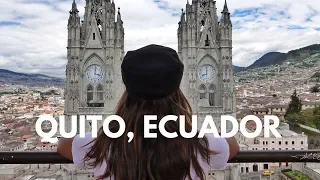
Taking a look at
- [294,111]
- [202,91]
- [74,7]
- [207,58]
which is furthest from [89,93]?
[294,111]

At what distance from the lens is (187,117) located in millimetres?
994

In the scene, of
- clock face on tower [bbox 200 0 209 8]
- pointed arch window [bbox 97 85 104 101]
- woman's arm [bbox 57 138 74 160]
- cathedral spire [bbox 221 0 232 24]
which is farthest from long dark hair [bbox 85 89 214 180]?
clock face on tower [bbox 200 0 209 8]

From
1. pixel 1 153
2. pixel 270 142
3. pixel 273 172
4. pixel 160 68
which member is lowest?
pixel 273 172

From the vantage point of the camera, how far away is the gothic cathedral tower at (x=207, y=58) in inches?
540

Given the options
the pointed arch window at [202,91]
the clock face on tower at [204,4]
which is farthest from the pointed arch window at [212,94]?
the clock face on tower at [204,4]

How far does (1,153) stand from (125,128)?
0.73 m

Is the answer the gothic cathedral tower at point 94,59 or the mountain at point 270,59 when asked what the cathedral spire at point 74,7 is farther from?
the mountain at point 270,59

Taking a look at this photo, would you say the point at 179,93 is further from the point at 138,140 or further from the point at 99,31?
the point at 99,31

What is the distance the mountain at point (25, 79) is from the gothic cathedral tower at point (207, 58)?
9026 millimetres

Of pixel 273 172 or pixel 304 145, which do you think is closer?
pixel 273 172

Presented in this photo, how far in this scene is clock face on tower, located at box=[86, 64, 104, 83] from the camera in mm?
13594

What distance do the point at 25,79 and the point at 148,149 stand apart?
71.1ft

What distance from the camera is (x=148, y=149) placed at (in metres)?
0.95

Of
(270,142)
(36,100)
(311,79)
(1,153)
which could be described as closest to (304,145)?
(270,142)
